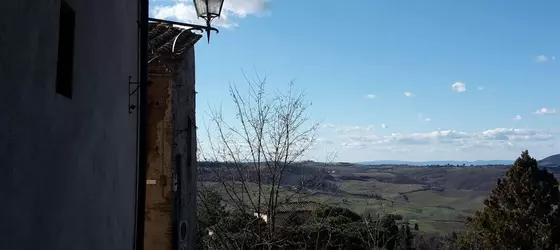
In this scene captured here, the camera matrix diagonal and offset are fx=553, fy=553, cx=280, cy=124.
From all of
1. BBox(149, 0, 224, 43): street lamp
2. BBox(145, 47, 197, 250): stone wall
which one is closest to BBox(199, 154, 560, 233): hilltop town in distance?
BBox(145, 47, 197, 250): stone wall

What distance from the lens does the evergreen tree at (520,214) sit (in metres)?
25.1

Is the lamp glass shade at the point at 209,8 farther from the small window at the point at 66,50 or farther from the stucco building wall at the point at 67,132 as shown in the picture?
the small window at the point at 66,50

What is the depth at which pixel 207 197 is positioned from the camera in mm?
10672

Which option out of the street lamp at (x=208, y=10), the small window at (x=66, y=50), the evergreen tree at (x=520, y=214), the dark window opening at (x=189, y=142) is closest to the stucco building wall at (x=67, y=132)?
the small window at (x=66, y=50)

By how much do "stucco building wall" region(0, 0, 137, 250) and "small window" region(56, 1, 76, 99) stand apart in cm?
6

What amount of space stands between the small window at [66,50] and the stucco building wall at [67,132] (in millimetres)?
56

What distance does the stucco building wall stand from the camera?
8.74 feet

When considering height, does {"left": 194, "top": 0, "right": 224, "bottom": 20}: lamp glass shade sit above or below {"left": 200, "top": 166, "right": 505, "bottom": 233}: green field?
above

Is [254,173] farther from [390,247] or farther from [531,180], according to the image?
[531,180]

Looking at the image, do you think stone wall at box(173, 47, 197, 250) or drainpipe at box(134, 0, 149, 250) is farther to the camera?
stone wall at box(173, 47, 197, 250)

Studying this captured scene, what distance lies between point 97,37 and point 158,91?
10.3ft

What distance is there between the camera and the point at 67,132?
348cm

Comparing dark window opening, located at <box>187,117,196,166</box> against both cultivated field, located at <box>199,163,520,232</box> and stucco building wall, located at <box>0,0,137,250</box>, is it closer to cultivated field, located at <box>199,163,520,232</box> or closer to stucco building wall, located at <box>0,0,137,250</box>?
stucco building wall, located at <box>0,0,137,250</box>

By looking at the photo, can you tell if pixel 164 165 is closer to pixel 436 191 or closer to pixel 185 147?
pixel 185 147
